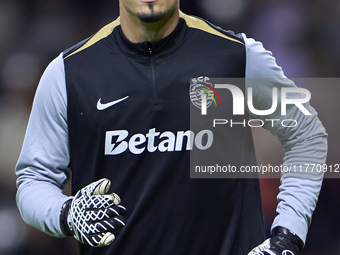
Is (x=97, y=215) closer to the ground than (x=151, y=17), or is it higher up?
closer to the ground

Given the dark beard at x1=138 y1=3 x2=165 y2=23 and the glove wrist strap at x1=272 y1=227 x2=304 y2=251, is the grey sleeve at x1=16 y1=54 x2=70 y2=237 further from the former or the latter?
the glove wrist strap at x1=272 y1=227 x2=304 y2=251

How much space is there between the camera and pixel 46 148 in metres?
1.81

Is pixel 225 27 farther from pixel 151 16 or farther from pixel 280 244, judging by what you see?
pixel 280 244

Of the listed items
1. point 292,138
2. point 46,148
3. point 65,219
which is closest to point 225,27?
point 292,138

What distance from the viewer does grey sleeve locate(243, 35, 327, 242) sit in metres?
1.79

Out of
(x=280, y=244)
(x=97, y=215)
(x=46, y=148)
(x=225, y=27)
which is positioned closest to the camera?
(x=97, y=215)

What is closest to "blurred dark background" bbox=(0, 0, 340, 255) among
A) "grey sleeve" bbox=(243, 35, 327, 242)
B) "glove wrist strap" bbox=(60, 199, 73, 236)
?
"grey sleeve" bbox=(243, 35, 327, 242)

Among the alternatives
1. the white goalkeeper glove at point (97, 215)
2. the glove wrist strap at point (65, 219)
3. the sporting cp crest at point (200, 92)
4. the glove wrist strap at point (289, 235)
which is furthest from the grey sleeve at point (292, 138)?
the glove wrist strap at point (65, 219)

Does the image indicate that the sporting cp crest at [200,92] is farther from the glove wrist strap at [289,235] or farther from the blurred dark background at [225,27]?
the blurred dark background at [225,27]

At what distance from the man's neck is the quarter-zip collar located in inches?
0.8

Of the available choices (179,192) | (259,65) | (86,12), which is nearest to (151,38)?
(259,65)

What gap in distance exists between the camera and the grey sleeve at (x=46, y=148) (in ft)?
5.87

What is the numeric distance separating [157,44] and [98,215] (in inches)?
21.6

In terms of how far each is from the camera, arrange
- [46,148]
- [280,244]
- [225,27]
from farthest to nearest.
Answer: [225,27] → [46,148] → [280,244]
